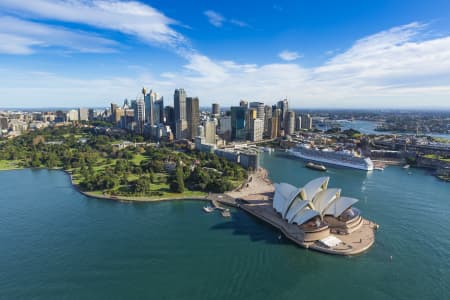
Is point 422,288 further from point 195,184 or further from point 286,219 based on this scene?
point 195,184

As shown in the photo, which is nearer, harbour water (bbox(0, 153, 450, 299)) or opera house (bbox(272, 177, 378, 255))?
harbour water (bbox(0, 153, 450, 299))

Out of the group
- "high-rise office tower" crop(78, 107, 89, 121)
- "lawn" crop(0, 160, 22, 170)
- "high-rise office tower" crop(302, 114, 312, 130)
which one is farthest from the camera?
"high-rise office tower" crop(78, 107, 89, 121)

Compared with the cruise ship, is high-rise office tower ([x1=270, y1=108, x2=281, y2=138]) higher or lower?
higher

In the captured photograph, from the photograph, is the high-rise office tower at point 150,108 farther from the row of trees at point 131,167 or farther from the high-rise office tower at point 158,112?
the row of trees at point 131,167

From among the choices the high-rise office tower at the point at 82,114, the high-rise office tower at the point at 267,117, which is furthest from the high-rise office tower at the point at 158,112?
the high-rise office tower at the point at 82,114

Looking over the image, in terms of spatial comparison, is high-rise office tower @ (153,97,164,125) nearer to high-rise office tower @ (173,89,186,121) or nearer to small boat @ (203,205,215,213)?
high-rise office tower @ (173,89,186,121)

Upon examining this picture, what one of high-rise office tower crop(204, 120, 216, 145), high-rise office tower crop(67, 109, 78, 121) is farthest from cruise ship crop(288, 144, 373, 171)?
high-rise office tower crop(67, 109, 78, 121)

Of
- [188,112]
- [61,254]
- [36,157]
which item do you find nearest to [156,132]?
[188,112]
